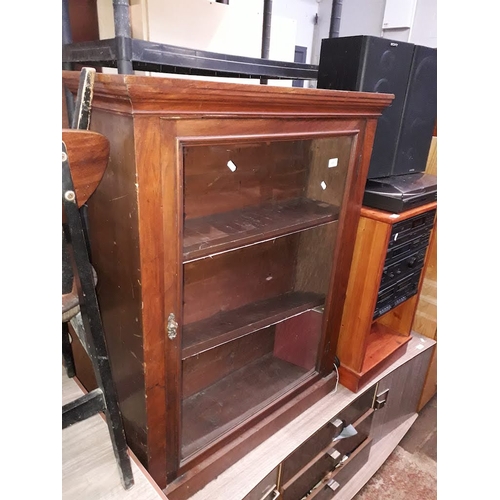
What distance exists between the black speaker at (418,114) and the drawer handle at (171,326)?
101cm

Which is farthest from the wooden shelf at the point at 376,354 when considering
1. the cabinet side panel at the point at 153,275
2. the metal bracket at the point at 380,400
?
the cabinet side panel at the point at 153,275

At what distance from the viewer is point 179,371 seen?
0.93 m

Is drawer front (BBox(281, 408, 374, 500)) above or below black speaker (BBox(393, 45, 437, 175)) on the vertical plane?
below

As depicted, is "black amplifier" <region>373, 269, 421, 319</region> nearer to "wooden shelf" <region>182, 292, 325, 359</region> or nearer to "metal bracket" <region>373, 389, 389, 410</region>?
"wooden shelf" <region>182, 292, 325, 359</region>

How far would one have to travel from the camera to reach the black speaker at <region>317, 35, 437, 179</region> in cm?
118

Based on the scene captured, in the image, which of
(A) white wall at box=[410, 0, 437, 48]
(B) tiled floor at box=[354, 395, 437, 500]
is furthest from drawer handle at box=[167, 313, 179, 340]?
(A) white wall at box=[410, 0, 437, 48]

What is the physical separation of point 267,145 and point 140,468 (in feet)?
3.15

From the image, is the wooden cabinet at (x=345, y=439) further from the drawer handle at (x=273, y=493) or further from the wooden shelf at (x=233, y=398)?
the wooden shelf at (x=233, y=398)

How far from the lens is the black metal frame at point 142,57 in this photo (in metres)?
0.79

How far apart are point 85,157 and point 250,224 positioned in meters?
0.50

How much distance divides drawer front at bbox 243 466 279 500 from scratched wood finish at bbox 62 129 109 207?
947 millimetres

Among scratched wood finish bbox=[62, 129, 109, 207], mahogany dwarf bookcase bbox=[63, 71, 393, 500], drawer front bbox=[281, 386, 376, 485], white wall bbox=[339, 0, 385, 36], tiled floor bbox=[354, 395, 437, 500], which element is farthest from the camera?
white wall bbox=[339, 0, 385, 36]
